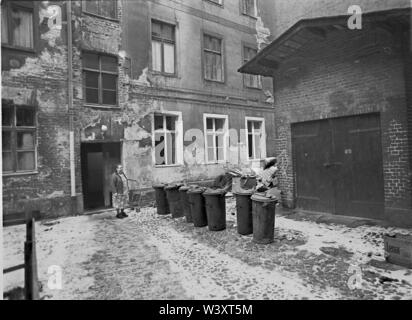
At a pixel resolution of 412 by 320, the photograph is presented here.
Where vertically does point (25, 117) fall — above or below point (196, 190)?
above

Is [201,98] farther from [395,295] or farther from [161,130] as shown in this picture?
[395,295]

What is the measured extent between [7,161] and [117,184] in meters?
3.98

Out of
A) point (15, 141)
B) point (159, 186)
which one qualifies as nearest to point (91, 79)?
point (15, 141)

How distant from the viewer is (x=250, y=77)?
9.11m

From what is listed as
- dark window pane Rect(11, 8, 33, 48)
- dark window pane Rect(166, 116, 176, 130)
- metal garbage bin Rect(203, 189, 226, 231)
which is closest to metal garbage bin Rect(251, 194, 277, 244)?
metal garbage bin Rect(203, 189, 226, 231)

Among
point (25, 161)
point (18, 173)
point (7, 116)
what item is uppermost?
point (7, 116)

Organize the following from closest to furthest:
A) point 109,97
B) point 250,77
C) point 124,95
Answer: point 109,97 < point 124,95 < point 250,77

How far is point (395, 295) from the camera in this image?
10.4 feet

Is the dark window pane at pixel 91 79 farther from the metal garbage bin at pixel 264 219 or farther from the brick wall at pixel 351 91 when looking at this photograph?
the brick wall at pixel 351 91

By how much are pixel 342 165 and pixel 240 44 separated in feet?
14.2

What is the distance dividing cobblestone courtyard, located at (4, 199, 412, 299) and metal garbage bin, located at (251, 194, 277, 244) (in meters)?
0.17

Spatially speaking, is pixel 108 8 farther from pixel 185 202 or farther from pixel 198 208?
pixel 185 202

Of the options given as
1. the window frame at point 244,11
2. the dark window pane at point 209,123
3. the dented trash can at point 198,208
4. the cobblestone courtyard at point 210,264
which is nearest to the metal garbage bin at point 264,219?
the cobblestone courtyard at point 210,264

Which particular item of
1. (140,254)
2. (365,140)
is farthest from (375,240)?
(140,254)
